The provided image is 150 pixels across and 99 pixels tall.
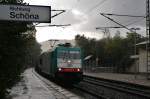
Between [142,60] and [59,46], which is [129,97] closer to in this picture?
[59,46]

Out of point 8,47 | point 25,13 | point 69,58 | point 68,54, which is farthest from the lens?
point 68,54

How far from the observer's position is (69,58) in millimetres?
30938

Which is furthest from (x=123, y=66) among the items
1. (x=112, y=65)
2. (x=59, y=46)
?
(x=59, y=46)

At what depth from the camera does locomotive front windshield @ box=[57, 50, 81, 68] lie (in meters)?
30.6

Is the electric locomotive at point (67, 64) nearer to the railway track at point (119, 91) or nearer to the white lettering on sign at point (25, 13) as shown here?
the railway track at point (119, 91)

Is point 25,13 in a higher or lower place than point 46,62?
higher

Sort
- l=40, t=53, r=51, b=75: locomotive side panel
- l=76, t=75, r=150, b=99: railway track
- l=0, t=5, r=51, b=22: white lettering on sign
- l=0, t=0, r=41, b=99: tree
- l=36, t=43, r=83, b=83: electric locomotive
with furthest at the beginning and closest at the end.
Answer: l=40, t=53, r=51, b=75: locomotive side panel < l=36, t=43, r=83, b=83: electric locomotive < l=76, t=75, r=150, b=99: railway track < l=0, t=0, r=41, b=99: tree < l=0, t=5, r=51, b=22: white lettering on sign

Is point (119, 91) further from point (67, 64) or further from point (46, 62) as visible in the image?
point (46, 62)

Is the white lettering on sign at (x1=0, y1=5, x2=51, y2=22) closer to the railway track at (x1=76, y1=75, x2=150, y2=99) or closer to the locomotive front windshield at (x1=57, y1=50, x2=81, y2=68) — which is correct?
the railway track at (x1=76, y1=75, x2=150, y2=99)

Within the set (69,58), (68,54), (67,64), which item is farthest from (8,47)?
(68,54)

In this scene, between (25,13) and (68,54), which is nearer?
(25,13)

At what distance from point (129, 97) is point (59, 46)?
1082 centimetres

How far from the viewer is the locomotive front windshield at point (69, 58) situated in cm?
3059

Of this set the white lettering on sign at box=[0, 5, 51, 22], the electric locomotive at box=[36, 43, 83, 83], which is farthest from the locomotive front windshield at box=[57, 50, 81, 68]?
the white lettering on sign at box=[0, 5, 51, 22]
